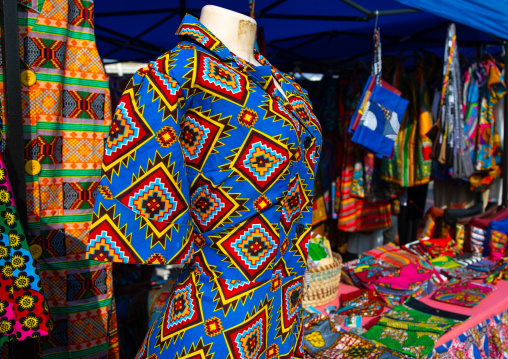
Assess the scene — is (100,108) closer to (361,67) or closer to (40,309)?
(40,309)

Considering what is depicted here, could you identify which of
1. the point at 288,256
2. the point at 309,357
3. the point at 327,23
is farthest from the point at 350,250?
the point at 288,256

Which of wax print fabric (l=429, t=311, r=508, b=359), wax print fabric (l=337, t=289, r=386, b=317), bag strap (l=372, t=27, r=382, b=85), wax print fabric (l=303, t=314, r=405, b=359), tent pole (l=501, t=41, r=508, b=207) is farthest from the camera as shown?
tent pole (l=501, t=41, r=508, b=207)

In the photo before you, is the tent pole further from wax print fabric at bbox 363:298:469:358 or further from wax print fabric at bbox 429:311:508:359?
wax print fabric at bbox 363:298:469:358

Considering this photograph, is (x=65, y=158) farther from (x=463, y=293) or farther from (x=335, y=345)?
(x=463, y=293)

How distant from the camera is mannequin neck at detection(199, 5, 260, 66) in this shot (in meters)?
1.28

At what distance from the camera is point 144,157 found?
1.00 metres

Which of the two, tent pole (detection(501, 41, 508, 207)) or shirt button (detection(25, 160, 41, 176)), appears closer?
shirt button (detection(25, 160, 41, 176))

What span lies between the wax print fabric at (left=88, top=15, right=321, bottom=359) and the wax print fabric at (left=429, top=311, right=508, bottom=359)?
1.05m

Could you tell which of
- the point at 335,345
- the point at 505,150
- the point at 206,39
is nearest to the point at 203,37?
the point at 206,39

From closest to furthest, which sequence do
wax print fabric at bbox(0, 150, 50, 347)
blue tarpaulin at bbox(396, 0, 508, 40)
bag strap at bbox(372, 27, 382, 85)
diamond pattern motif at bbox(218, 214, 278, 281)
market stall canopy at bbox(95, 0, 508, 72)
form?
wax print fabric at bbox(0, 150, 50, 347) < diamond pattern motif at bbox(218, 214, 278, 281) < blue tarpaulin at bbox(396, 0, 508, 40) < bag strap at bbox(372, 27, 382, 85) < market stall canopy at bbox(95, 0, 508, 72)

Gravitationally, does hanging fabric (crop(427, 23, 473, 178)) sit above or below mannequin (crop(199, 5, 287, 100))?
below

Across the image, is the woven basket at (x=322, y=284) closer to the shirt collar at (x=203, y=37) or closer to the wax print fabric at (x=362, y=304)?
the wax print fabric at (x=362, y=304)

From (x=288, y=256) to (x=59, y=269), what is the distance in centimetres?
74

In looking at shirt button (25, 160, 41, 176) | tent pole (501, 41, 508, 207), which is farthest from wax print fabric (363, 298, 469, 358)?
tent pole (501, 41, 508, 207)
